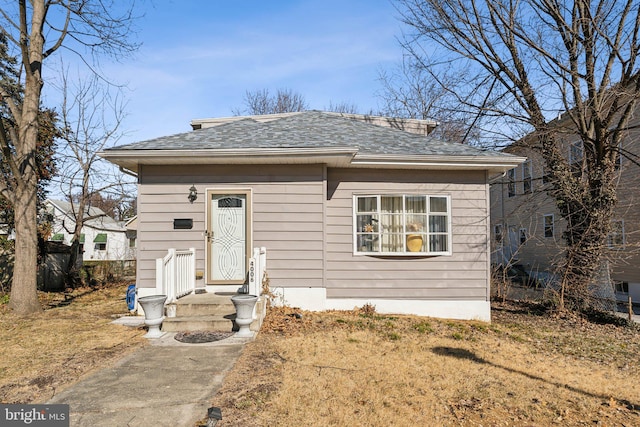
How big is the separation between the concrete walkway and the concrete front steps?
0.72 m

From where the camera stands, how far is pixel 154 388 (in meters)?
4.01

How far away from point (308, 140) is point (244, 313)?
3.68 metres

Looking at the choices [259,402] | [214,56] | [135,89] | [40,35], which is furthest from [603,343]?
[135,89]

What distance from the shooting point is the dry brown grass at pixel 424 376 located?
11.8 feet

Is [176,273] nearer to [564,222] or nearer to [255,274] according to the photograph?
[255,274]

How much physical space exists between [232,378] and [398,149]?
18.6 feet

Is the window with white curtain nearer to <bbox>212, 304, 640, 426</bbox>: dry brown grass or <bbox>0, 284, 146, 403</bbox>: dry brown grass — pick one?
<bbox>212, 304, 640, 426</bbox>: dry brown grass

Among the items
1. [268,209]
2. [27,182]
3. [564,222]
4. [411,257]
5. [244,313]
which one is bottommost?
[244,313]

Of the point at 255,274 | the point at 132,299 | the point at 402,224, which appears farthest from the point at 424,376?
the point at 132,299

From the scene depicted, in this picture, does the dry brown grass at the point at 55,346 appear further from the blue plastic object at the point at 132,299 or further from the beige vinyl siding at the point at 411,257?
the beige vinyl siding at the point at 411,257

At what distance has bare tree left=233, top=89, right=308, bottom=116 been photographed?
2938 cm

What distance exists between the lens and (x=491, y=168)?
823cm

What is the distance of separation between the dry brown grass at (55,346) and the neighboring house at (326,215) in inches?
54.8

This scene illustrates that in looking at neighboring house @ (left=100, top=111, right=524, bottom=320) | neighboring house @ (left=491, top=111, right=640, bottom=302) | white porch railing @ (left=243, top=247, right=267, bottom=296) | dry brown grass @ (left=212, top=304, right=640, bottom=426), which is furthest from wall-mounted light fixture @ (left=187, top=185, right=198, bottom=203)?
neighboring house @ (left=491, top=111, right=640, bottom=302)
